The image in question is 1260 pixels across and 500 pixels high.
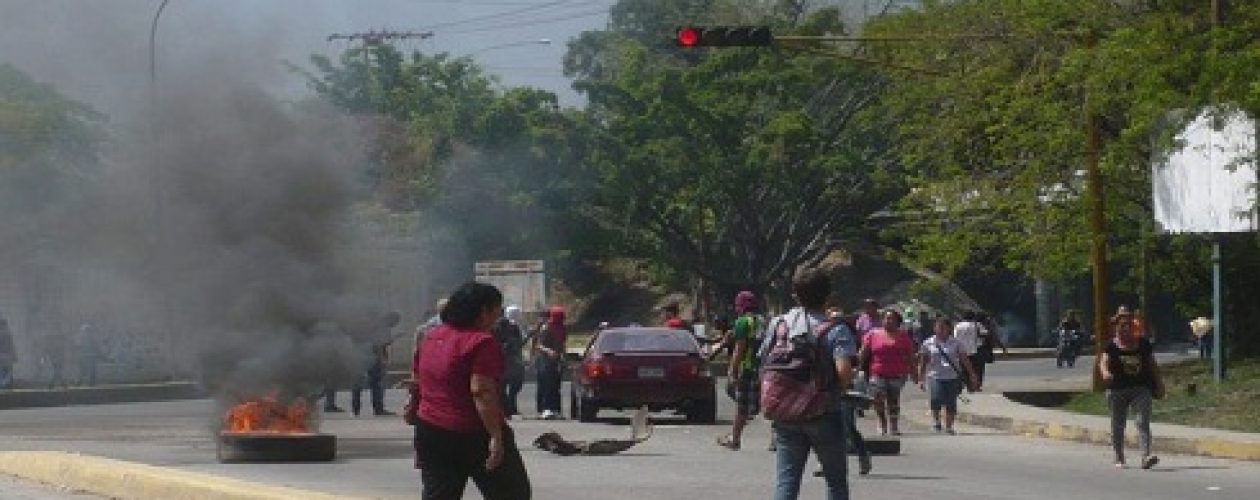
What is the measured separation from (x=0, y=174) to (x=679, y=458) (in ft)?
66.8

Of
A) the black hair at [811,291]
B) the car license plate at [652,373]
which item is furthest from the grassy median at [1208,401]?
the black hair at [811,291]

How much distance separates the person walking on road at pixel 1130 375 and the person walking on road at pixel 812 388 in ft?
27.9

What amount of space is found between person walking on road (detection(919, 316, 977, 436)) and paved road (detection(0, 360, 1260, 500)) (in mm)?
395

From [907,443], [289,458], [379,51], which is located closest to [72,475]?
[289,458]

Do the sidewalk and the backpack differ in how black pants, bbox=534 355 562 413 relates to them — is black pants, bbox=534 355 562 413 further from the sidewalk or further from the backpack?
the backpack

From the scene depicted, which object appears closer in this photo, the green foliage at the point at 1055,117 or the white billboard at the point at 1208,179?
the white billboard at the point at 1208,179

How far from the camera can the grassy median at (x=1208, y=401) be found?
26.1 metres

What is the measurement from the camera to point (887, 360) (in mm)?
24625

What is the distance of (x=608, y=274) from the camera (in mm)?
72375

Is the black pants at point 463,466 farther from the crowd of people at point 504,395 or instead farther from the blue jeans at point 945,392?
the blue jeans at point 945,392

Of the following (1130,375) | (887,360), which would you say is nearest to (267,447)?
(1130,375)

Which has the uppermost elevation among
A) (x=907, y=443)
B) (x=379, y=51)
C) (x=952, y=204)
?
(x=379, y=51)

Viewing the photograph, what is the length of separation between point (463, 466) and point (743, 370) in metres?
13.3

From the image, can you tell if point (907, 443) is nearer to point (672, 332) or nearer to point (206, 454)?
point (672, 332)
